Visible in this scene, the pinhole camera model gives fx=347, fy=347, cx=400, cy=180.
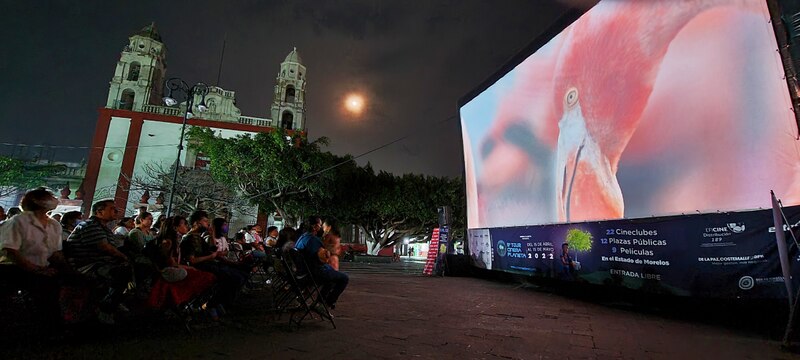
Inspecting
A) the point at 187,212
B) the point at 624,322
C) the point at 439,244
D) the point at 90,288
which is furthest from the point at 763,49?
the point at 187,212

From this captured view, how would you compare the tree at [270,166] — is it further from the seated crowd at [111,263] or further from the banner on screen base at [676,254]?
the seated crowd at [111,263]

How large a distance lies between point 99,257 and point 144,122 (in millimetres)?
29356

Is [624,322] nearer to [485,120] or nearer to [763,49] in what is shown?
[763,49]

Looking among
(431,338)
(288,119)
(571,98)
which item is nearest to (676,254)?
(571,98)

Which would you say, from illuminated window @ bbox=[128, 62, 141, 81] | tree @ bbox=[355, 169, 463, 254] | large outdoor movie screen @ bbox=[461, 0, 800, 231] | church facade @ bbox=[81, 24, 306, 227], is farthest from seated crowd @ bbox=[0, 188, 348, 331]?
illuminated window @ bbox=[128, 62, 141, 81]

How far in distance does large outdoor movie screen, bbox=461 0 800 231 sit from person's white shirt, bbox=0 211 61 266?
23.9 ft

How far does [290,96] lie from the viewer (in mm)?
31547

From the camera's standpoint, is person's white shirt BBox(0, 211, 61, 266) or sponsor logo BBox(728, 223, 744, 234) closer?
person's white shirt BBox(0, 211, 61, 266)

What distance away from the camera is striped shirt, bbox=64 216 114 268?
3.15m

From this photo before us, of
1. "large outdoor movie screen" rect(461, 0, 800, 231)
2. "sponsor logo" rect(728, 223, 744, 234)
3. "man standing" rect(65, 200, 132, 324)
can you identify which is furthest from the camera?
"sponsor logo" rect(728, 223, 744, 234)

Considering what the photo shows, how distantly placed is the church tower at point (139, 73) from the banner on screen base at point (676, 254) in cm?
3183

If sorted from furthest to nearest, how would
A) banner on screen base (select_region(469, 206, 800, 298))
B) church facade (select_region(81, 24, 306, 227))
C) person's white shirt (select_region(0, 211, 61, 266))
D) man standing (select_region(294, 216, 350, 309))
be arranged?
church facade (select_region(81, 24, 306, 227)) < banner on screen base (select_region(469, 206, 800, 298)) < man standing (select_region(294, 216, 350, 309)) < person's white shirt (select_region(0, 211, 61, 266))

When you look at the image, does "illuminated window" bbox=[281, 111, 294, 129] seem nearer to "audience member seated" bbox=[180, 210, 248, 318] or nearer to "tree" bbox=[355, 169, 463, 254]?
"tree" bbox=[355, 169, 463, 254]

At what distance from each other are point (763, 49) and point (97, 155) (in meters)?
33.6
